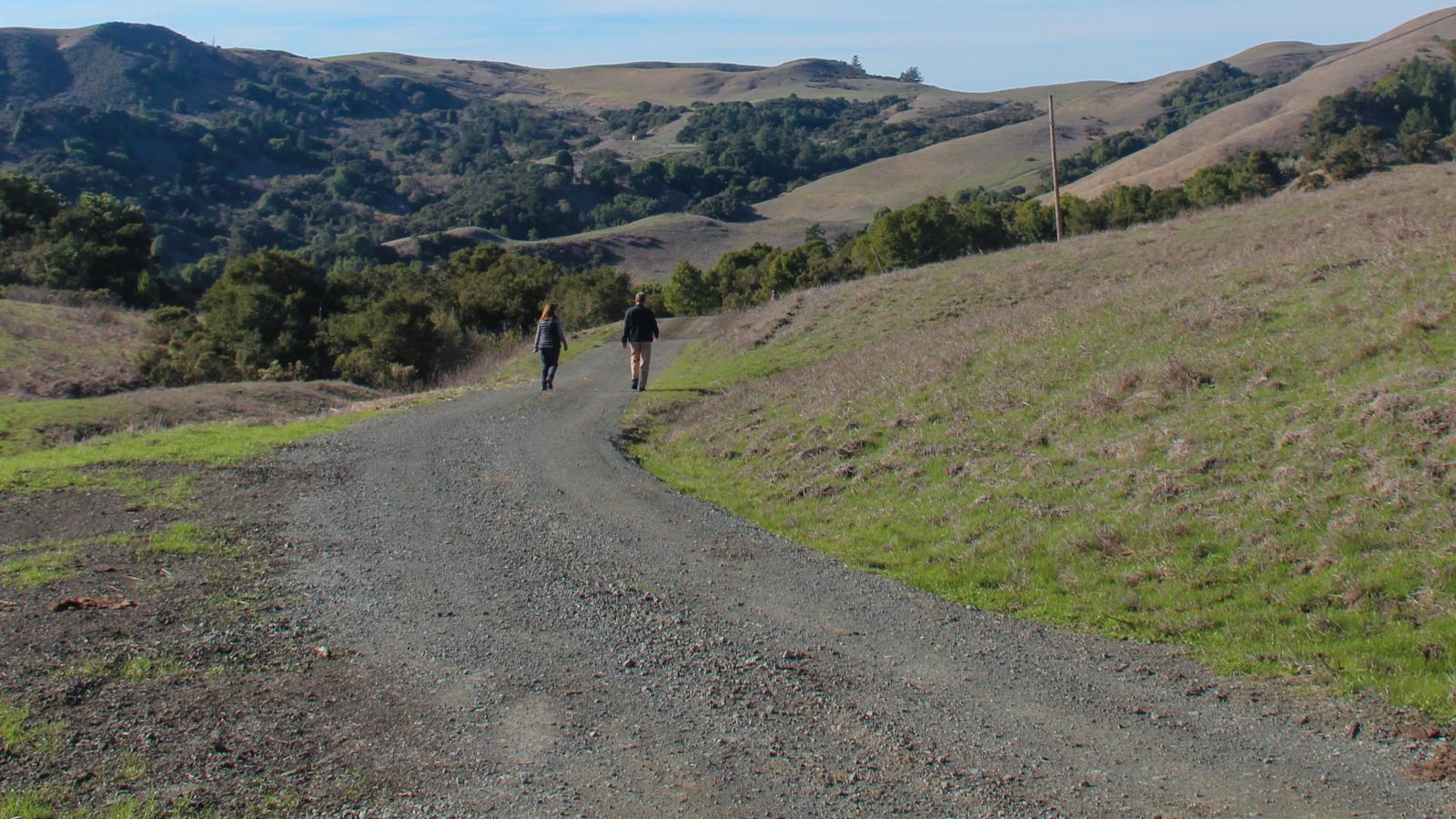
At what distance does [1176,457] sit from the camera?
9.70 metres

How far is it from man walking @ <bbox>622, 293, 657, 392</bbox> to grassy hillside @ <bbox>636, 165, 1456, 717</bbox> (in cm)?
89

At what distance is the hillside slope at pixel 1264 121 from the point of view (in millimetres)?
89312

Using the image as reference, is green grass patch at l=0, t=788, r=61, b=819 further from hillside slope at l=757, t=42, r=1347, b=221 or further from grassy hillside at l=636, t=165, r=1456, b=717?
hillside slope at l=757, t=42, r=1347, b=221

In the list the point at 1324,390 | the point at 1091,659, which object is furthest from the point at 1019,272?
the point at 1091,659

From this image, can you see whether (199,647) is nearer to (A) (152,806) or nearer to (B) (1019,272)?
(A) (152,806)

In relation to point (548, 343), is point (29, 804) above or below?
below

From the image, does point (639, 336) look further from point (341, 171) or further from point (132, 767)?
point (341, 171)

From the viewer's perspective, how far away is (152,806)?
4723 millimetres

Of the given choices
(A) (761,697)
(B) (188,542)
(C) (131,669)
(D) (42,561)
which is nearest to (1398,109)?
(B) (188,542)

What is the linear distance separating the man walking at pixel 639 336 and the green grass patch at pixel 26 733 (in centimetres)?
1389

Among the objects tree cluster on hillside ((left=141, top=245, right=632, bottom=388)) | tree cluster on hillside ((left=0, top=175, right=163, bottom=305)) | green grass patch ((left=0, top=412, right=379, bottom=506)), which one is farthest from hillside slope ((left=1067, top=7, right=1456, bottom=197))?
green grass patch ((left=0, top=412, right=379, bottom=506))

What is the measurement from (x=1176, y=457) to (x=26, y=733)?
26.5 feet

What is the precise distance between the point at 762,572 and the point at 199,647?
3.92 metres

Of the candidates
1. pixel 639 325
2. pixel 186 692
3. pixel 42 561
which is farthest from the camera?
pixel 639 325
